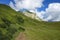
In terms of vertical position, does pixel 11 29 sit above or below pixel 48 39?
above

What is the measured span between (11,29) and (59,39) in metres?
31.0

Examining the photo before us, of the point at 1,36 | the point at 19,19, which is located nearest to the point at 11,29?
the point at 1,36

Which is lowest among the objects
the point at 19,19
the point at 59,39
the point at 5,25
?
the point at 59,39

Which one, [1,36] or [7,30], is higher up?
[7,30]

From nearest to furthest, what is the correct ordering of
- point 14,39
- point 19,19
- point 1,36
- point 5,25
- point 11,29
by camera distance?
point 1,36
point 14,39
point 11,29
point 5,25
point 19,19

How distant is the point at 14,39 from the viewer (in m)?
98.8

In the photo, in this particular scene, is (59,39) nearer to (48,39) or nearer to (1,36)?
(48,39)

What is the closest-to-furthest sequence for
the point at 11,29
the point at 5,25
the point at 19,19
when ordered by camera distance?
the point at 11,29, the point at 5,25, the point at 19,19

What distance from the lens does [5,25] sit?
402ft

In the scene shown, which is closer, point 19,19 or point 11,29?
point 11,29

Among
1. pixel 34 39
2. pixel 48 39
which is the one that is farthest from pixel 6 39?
pixel 48 39

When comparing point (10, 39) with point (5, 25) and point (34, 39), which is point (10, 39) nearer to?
point (34, 39)

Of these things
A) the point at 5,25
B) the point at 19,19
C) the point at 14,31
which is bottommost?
the point at 14,31

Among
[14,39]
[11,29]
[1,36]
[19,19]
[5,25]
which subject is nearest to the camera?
[1,36]
